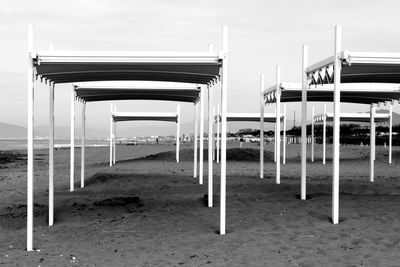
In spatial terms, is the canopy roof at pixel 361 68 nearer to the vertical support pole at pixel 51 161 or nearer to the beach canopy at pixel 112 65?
the beach canopy at pixel 112 65

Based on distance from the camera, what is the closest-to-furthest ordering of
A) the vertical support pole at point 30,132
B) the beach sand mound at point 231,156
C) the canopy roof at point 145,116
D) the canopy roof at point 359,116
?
the vertical support pole at point 30,132 → the canopy roof at point 145,116 → the canopy roof at point 359,116 → the beach sand mound at point 231,156

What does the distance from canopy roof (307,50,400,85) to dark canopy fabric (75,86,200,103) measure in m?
3.67

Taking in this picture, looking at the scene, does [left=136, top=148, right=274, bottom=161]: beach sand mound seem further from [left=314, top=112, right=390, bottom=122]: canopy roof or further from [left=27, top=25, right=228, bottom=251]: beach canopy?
[left=27, top=25, right=228, bottom=251]: beach canopy

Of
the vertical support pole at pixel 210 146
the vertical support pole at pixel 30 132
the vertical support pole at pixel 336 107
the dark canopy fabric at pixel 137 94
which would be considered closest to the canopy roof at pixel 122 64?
the vertical support pole at pixel 30 132

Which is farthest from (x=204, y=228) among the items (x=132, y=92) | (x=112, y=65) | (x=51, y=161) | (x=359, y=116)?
(x=359, y=116)

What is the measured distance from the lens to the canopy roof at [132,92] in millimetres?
12383

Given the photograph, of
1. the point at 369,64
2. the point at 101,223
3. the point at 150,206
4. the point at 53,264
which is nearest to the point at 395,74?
the point at 369,64

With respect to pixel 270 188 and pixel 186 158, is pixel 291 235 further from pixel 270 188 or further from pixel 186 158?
pixel 186 158

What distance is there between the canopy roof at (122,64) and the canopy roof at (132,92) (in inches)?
133

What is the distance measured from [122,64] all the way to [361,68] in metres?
4.48

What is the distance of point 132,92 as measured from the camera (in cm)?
1316

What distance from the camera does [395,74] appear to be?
389 inches

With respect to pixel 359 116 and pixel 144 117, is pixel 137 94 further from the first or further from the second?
pixel 359 116

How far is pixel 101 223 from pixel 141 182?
523 centimetres
